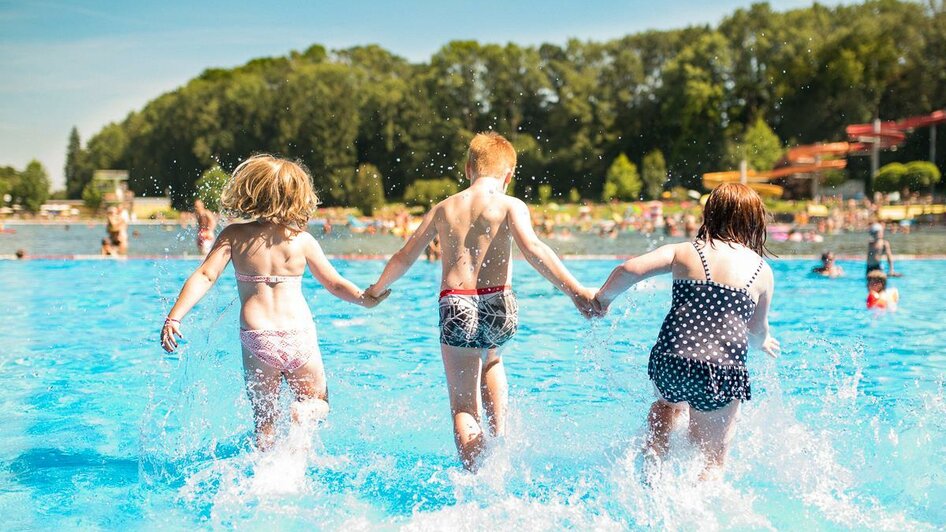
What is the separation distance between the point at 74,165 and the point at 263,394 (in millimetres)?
122953

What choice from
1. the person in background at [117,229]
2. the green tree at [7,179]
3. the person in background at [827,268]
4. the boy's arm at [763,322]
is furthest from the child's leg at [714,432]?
the green tree at [7,179]

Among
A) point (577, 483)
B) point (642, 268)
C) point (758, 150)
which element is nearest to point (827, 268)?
point (577, 483)

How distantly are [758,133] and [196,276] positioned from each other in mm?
51943

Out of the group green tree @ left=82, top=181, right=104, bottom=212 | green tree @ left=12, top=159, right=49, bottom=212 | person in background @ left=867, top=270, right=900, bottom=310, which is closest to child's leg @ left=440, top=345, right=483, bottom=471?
person in background @ left=867, top=270, right=900, bottom=310

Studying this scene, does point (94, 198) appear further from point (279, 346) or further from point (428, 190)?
point (279, 346)

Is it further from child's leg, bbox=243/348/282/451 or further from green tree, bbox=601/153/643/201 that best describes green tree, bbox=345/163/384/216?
child's leg, bbox=243/348/282/451

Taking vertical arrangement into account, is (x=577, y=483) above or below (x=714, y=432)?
below

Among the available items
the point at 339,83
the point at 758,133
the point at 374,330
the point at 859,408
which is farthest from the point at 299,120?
the point at 859,408

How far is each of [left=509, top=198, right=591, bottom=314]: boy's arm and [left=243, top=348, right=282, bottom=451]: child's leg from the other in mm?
1339

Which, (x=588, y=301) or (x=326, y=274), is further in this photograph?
(x=326, y=274)

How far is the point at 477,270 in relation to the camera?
3.84 meters

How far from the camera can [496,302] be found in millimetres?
3846

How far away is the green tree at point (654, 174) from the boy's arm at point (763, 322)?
52230 millimetres

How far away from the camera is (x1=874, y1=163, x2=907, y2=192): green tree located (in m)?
41.8
